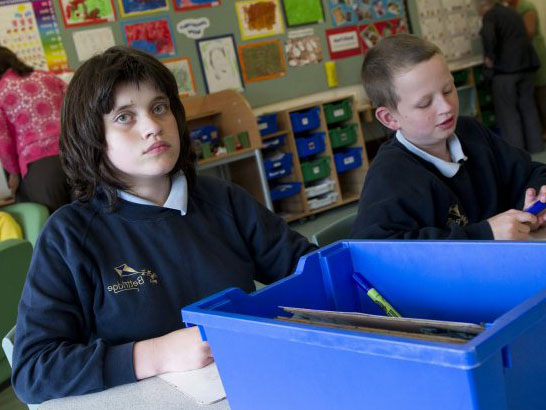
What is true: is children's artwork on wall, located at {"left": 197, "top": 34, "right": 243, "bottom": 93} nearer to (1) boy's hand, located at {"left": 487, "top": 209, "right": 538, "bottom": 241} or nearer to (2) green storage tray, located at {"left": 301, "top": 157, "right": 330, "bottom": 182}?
(2) green storage tray, located at {"left": 301, "top": 157, "right": 330, "bottom": 182}

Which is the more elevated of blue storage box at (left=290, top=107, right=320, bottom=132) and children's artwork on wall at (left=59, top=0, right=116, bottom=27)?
children's artwork on wall at (left=59, top=0, right=116, bottom=27)

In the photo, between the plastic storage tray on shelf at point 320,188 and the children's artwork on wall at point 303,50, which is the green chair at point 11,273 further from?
the children's artwork on wall at point 303,50

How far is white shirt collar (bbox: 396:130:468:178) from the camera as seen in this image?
4.39 ft

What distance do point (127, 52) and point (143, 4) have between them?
3.53 metres

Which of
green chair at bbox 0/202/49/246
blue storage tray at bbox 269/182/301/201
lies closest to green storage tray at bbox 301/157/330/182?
blue storage tray at bbox 269/182/301/201

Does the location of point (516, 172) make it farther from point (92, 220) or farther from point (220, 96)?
point (220, 96)

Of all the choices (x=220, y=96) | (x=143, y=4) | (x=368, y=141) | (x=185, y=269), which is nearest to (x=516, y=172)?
(x=185, y=269)

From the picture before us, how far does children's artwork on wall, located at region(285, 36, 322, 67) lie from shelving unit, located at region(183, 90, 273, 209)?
2.81ft

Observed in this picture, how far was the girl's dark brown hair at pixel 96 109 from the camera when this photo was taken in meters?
1.01

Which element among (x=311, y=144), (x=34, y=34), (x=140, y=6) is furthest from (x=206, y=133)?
(x=34, y=34)

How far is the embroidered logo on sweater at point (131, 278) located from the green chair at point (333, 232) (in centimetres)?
38

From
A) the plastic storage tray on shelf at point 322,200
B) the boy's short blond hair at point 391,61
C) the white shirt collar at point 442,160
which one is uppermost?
the boy's short blond hair at point 391,61

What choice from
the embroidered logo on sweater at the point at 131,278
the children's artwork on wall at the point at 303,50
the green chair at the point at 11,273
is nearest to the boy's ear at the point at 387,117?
the embroidered logo on sweater at the point at 131,278

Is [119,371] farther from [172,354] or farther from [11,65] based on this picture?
[11,65]
